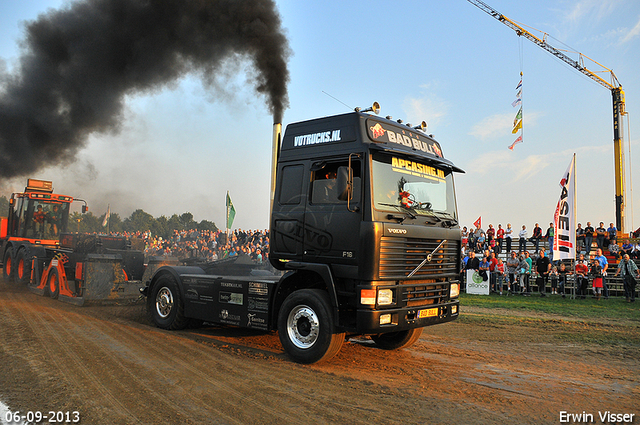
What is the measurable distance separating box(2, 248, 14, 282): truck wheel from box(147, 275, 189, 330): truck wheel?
10.3 metres

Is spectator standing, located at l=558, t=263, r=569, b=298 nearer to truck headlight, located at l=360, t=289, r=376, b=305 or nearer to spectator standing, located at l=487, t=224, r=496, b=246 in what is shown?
spectator standing, located at l=487, t=224, r=496, b=246

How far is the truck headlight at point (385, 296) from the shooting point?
5750 mm

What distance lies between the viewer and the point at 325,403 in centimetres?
462

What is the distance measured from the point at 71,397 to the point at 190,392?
121 centimetres

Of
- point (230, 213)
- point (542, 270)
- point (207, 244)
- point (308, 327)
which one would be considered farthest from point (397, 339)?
point (207, 244)

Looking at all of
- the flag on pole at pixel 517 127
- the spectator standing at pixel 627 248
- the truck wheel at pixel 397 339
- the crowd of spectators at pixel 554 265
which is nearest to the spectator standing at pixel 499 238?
the crowd of spectators at pixel 554 265

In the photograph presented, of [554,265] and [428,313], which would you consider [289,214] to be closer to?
[428,313]

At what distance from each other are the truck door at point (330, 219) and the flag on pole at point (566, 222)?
12.5m

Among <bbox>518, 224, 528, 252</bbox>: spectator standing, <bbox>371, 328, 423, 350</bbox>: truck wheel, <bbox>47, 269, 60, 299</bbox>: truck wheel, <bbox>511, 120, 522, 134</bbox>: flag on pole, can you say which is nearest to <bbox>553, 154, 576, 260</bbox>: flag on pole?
<bbox>518, 224, 528, 252</bbox>: spectator standing

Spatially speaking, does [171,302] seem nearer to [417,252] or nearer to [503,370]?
[417,252]

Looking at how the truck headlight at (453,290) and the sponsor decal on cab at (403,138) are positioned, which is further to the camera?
the truck headlight at (453,290)

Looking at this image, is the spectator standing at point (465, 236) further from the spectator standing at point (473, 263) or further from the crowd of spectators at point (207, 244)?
the crowd of spectators at point (207, 244)

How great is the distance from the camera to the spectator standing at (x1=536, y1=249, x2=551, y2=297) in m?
16.9

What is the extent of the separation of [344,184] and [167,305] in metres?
4.99
